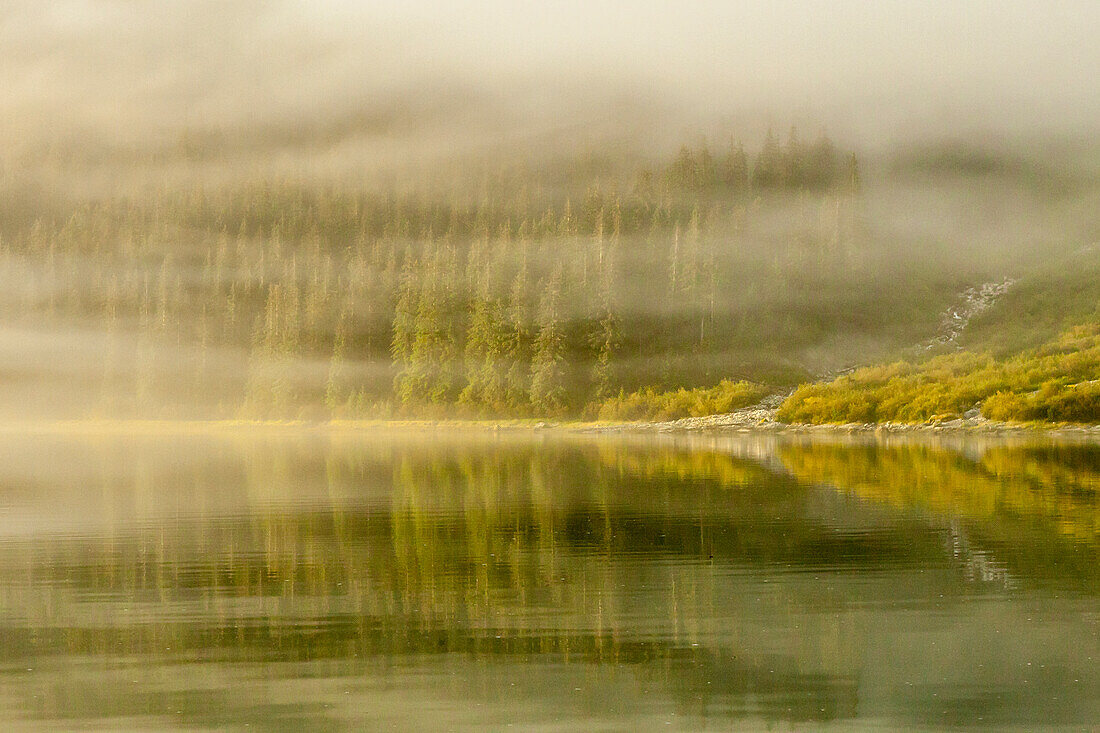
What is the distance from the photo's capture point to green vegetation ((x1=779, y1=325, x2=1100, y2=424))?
90938 mm

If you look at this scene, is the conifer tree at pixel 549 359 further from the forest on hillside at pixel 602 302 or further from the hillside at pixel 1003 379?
the hillside at pixel 1003 379

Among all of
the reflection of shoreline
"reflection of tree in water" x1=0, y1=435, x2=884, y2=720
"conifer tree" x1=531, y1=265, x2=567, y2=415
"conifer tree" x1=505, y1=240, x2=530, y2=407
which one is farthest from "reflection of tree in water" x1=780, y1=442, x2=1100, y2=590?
"conifer tree" x1=505, y1=240, x2=530, y2=407

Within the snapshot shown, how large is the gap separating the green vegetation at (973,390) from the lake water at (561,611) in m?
52.8

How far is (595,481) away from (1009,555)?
25.5 meters

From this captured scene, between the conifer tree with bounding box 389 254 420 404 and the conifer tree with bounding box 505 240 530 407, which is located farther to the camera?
the conifer tree with bounding box 389 254 420 404

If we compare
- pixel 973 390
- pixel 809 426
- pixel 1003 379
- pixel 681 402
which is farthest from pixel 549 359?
pixel 1003 379

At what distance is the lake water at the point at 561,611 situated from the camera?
46.2 feet

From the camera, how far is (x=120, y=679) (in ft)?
51.1

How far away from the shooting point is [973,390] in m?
101

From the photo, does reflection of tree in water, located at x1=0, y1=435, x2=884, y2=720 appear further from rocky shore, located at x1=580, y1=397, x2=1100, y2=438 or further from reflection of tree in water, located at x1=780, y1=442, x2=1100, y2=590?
rocky shore, located at x1=580, y1=397, x2=1100, y2=438

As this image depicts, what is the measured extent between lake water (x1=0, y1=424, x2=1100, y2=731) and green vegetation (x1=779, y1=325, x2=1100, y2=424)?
52775 mm

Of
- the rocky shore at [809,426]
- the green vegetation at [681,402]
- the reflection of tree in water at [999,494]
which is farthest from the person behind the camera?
the green vegetation at [681,402]

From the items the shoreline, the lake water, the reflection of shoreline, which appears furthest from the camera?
the shoreline

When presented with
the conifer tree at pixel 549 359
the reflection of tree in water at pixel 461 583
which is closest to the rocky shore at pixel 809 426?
the conifer tree at pixel 549 359
